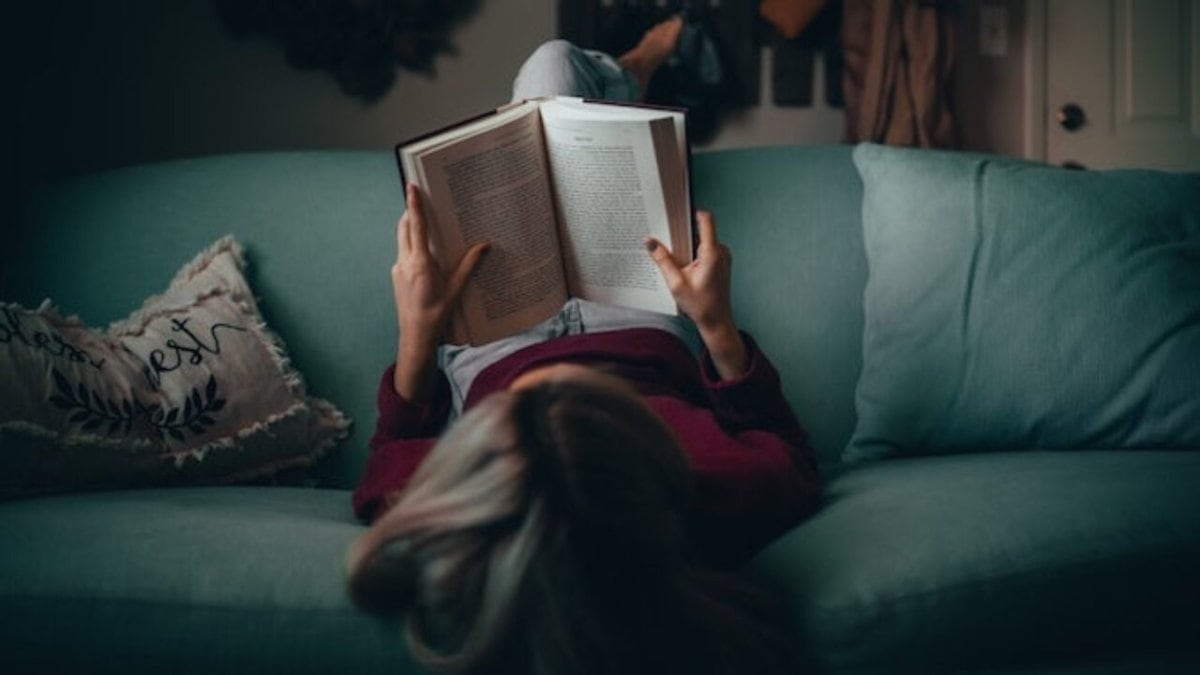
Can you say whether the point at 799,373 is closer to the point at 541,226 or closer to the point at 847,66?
the point at 541,226

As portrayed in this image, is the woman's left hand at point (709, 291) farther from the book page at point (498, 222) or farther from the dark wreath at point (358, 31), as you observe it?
the dark wreath at point (358, 31)

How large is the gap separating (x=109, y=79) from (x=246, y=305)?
1.04 meters

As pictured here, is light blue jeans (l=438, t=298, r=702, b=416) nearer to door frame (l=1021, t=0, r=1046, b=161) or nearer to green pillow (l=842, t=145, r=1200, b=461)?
green pillow (l=842, t=145, r=1200, b=461)

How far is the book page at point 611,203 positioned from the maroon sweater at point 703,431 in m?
0.09

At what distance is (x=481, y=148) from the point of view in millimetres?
1215

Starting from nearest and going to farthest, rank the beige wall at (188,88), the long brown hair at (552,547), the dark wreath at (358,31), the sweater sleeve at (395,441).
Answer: the long brown hair at (552,547)
the sweater sleeve at (395,441)
the beige wall at (188,88)
the dark wreath at (358,31)

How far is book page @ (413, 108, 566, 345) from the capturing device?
1220 mm

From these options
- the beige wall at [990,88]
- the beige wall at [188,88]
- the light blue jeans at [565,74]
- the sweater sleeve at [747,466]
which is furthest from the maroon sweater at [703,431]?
the beige wall at [990,88]

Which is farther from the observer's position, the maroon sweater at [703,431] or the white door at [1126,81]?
the white door at [1126,81]

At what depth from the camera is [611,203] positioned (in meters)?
1.26

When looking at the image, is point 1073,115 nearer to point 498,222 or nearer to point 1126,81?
point 1126,81

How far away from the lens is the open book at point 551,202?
3.98 ft

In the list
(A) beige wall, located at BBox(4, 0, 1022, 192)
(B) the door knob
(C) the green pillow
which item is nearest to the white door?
(B) the door knob

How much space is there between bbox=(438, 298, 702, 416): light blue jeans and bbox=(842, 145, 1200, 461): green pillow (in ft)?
0.99
